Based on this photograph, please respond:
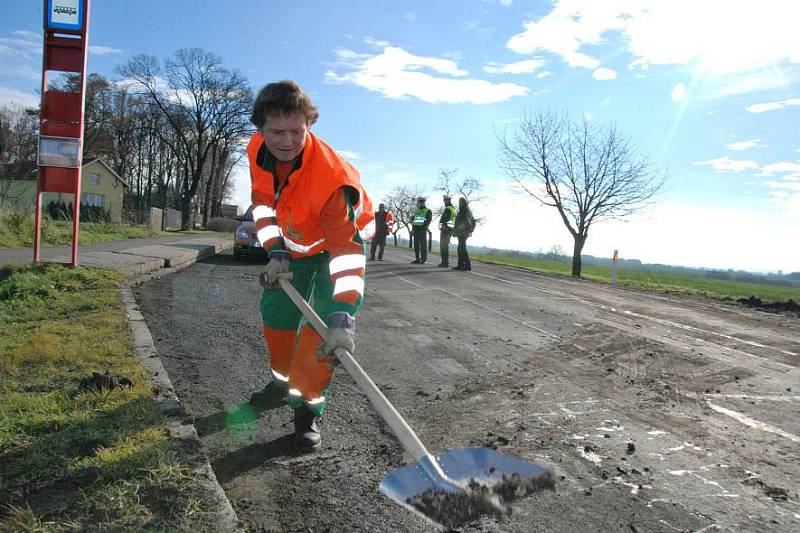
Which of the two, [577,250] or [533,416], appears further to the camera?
[577,250]

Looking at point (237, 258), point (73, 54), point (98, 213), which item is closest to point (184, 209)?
point (98, 213)

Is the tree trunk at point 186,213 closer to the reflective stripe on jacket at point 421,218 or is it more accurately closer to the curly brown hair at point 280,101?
the reflective stripe on jacket at point 421,218

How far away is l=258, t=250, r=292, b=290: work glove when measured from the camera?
3.12 meters

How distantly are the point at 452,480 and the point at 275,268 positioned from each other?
1533 mm

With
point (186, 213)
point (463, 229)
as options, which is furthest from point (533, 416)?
point (186, 213)

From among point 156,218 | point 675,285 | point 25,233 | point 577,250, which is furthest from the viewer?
point 156,218

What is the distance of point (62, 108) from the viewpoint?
288 inches

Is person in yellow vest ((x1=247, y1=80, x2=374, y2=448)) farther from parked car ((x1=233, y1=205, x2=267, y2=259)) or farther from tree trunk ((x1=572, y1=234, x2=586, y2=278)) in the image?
tree trunk ((x1=572, y1=234, x2=586, y2=278))

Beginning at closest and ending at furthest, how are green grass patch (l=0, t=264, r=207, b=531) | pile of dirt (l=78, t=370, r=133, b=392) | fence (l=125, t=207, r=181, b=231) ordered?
green grass patch (l=0, t=264, r=207, b=531)
pile of dirt (l=78, t=370, r=133, b=392)
fence (l=125, t=207, r=181, b=231)

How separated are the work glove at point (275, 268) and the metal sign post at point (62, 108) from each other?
219 inches

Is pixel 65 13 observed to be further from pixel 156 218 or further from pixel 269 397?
pixel 156 218

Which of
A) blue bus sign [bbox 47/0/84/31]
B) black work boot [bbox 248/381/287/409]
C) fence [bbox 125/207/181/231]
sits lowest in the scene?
black work boot [bbox 248/381/287/409]

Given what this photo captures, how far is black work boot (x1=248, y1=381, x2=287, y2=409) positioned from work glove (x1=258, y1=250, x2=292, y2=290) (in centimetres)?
76

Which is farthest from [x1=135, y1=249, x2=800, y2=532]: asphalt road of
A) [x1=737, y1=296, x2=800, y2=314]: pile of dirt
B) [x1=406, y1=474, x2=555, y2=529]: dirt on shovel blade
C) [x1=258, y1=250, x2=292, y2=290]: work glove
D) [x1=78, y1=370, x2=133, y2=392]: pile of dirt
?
[x1=737, y1=296, x2=800, y2=314]: pile of dirt
